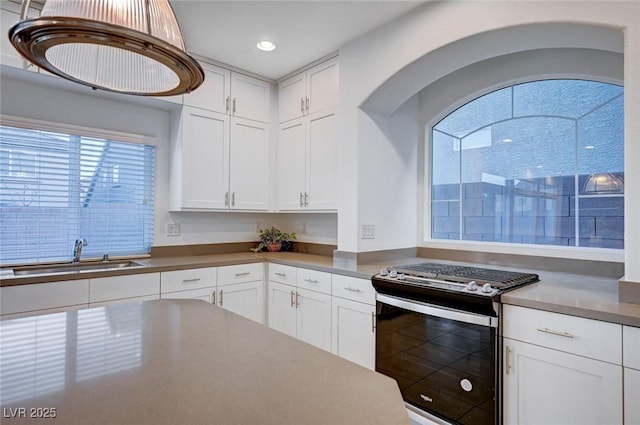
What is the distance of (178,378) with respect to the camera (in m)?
0.81

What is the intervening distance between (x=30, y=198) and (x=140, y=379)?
8.05 feet

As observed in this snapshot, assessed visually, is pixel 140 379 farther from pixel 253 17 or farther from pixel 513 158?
pixel 513 158

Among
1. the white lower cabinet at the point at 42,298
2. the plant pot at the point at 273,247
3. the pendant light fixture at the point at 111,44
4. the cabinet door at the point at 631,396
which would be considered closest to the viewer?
the pendant light fixture at the point at 111,44

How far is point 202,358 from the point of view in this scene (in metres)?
0.93

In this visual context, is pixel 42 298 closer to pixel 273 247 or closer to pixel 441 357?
pixel 273 247

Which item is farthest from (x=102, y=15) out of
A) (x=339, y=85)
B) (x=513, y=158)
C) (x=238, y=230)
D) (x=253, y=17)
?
(x=238, y=230)

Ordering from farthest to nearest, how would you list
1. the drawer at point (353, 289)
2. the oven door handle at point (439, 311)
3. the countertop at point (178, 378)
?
the drawer at point (353, 289)
the oven door handle at point (439, 311)
the countertop at point (178, 378)

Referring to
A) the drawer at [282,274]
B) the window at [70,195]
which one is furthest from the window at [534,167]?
the window at [70,195]

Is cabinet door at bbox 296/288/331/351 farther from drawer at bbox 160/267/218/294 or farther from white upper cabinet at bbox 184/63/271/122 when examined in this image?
white upper cabinet at bbox 184/63/271/122

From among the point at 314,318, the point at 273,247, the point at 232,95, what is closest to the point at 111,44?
the point at 314,318

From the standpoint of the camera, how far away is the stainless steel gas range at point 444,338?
67.6 inches

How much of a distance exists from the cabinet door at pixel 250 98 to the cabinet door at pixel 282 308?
160 cm

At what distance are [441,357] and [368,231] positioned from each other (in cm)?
110

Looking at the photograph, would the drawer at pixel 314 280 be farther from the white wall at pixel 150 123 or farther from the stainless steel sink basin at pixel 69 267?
the stainless steel sink basin at pixel 69 267
